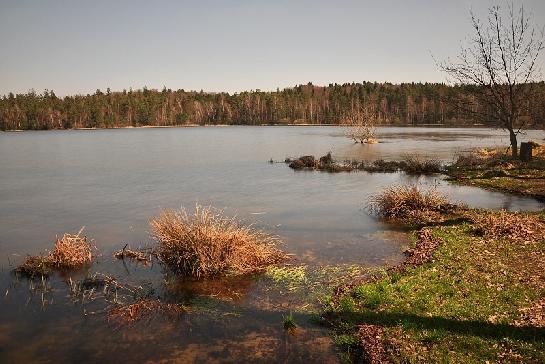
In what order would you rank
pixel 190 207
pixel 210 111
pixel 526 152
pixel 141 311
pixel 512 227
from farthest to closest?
pixel 210 111 < pixel 526 152 < pixel 190 207 < pixel 512 227 < pixel 141 311

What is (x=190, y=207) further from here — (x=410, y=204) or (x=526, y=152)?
(x=526, y=152)

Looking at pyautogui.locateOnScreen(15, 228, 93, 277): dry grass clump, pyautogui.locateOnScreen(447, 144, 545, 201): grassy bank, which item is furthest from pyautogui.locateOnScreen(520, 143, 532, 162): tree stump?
pyautogui.locateOnScreen(15, 228, 93, 277): dry grass clump

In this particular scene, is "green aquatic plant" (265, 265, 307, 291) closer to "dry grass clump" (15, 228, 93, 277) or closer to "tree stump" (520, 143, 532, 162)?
"dry grass clump" (15, 228, 93, 277)

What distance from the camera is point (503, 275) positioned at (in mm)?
12633

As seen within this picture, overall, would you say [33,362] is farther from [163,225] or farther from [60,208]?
[60,208]

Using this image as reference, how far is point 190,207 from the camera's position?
25203 millimetres

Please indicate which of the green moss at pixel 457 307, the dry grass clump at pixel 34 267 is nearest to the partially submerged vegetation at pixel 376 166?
the green moss at pixel 457 307

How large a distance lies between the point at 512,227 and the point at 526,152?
2272 centimetres

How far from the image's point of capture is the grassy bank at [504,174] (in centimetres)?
2760

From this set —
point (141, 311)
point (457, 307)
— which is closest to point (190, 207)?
point (141, 311)

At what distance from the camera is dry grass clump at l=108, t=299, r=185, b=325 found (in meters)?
11.6

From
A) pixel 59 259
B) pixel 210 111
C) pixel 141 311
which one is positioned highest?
pixel 210 111

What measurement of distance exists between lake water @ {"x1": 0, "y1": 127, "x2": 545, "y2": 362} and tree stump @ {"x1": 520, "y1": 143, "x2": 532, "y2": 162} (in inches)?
341

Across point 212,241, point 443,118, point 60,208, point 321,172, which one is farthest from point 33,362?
point 443,118
